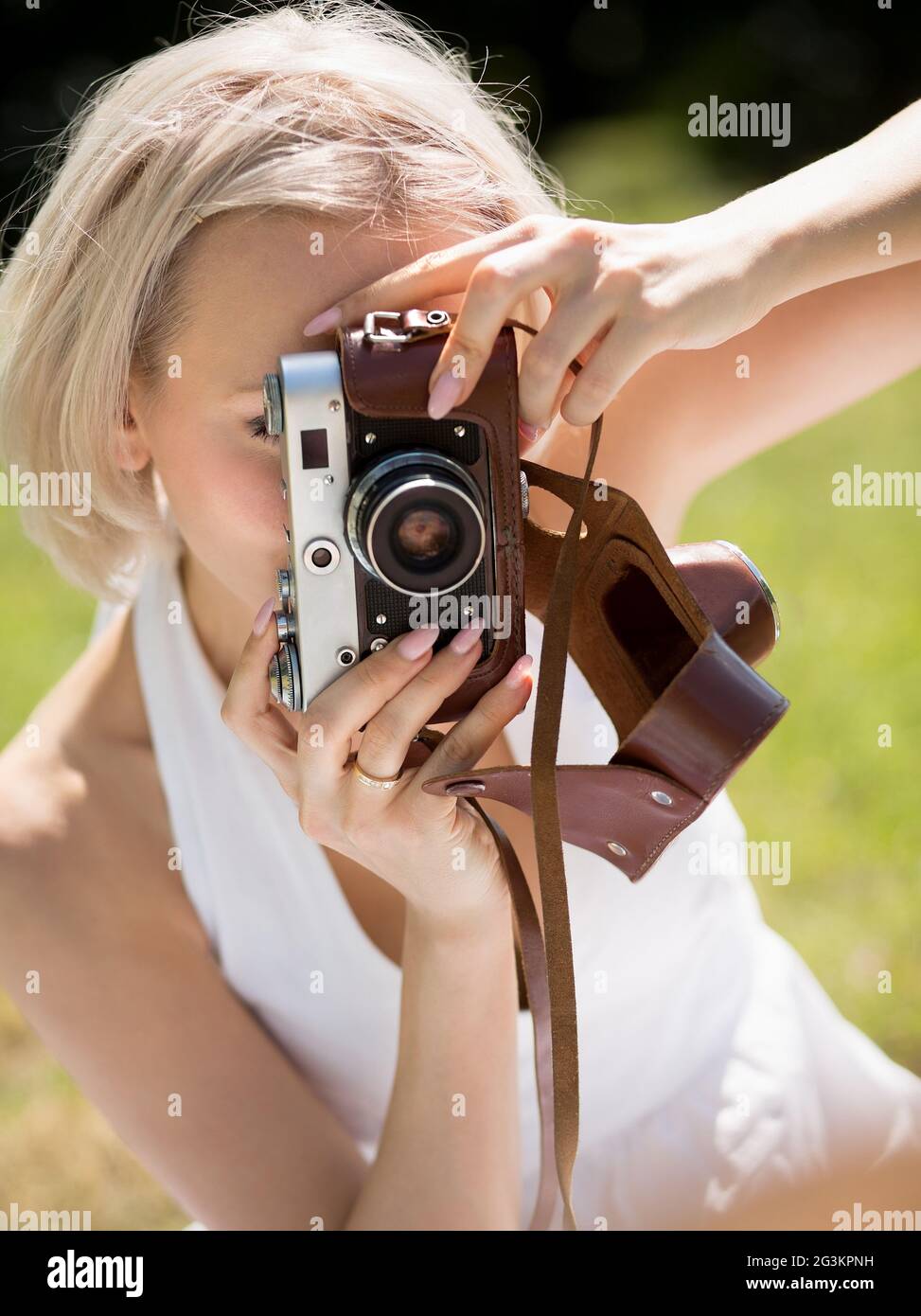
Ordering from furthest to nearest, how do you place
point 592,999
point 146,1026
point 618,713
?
point 592,999 < point 146,1026 < point 618,713

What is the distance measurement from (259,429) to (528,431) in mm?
299

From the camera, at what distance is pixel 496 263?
3.99 ft

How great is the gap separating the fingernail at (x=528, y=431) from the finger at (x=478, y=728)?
23 centimetres

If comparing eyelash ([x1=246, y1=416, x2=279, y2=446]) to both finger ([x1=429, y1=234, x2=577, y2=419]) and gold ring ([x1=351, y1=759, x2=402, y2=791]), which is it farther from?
gold ring ([x1=351, y1=759, x2=402, y2=791])

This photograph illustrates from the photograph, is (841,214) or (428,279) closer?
(428,279)

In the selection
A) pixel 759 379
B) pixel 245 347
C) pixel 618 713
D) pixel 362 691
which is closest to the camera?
pixel 362 691

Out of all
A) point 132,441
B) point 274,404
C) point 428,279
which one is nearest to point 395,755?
point 274,404

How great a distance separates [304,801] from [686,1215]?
0.93 metres

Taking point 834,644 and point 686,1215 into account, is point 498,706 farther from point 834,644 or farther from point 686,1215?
point 834,644

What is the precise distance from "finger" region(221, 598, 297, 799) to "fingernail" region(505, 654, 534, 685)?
0.26 m

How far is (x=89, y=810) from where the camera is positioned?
6.16 ft

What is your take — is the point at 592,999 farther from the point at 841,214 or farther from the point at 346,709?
the point at 841,214

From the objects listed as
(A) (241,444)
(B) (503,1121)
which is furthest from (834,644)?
(A) (241,444)

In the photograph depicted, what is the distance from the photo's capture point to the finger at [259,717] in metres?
1.43
